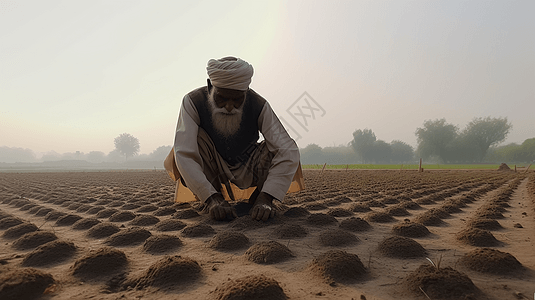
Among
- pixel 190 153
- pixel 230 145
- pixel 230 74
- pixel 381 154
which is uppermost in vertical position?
pixel 381 154

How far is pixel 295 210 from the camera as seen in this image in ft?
11.4

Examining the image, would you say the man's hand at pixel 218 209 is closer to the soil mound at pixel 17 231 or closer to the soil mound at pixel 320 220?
the soil mound at pixel 320 220

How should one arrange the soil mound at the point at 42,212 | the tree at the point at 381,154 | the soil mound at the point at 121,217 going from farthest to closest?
A: the tree at the point at 381,154 < the soil mound at the point at 42,212 < the soil mound at the point at 121,217

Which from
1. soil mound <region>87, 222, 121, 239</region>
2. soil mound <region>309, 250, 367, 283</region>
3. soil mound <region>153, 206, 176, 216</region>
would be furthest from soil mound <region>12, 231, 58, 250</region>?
soil mound <region>309, 250, 367, 283</region>

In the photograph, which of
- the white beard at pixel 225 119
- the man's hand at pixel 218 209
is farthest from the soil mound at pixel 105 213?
the white beard at pixel 225 119

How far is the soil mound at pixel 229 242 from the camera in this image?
83.0 inches

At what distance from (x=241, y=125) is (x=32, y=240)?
2.19 metres

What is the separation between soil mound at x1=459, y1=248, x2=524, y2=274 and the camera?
1.58 m

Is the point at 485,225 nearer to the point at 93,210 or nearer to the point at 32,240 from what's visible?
the point at 32,240

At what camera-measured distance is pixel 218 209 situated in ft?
9.45

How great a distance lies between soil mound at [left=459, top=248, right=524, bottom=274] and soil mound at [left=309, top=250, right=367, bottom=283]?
2.10 feet

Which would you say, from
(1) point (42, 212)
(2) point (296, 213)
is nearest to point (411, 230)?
(2) point (296, 213)

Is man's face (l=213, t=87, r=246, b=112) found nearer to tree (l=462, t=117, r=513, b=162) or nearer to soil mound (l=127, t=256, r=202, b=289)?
soil mound (l=127, t=256, r=202, b=289)

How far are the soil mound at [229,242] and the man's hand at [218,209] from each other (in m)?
0.69
